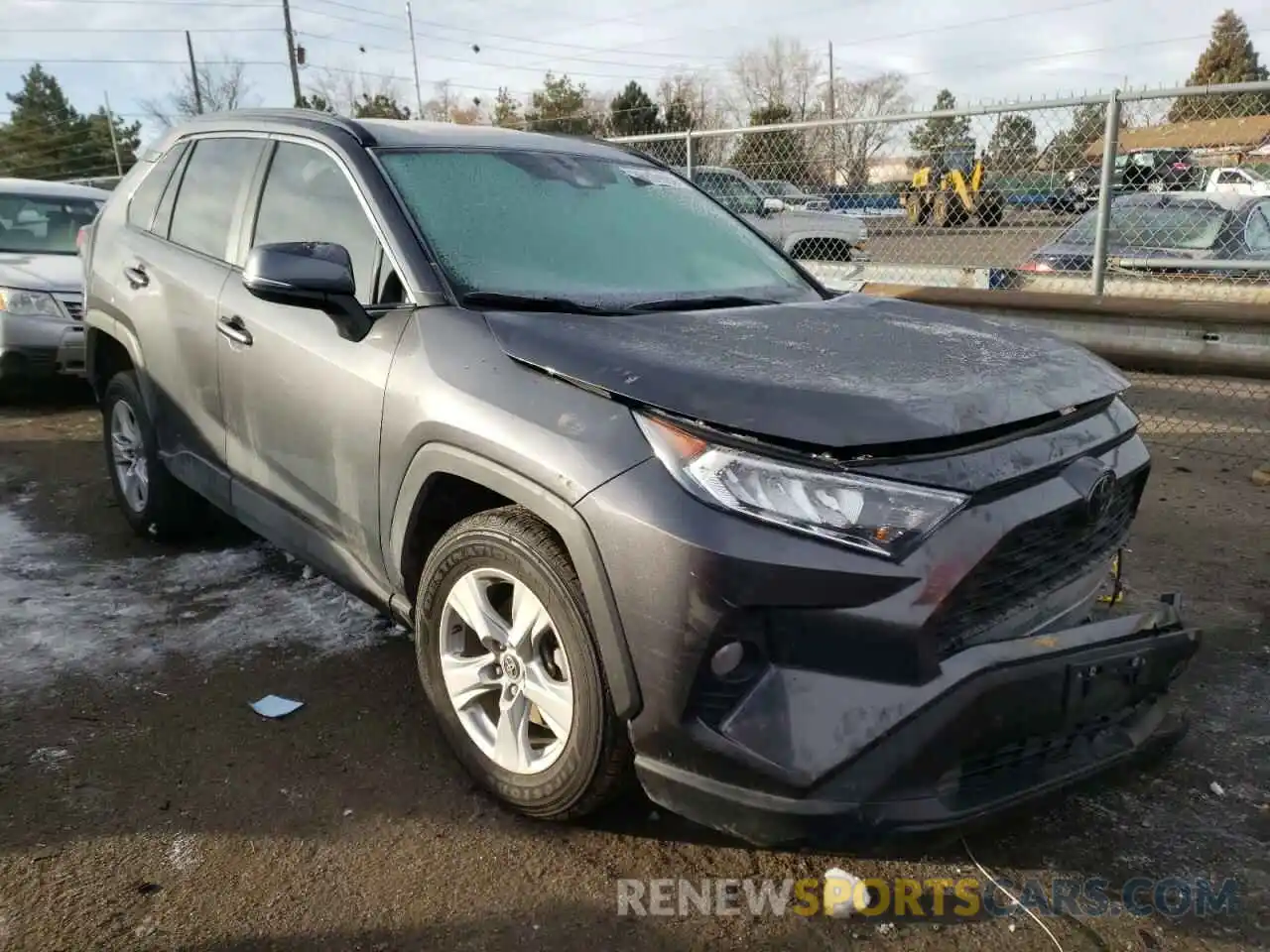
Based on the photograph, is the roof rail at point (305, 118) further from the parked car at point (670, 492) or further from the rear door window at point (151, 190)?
the rear door window at point (151, 190)

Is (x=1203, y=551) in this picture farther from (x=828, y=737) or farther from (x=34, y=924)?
(x=34, y=924)

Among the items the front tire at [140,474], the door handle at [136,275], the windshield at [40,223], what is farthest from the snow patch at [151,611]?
the windshield at [40,223]

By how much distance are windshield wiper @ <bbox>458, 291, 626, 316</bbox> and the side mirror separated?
335 mm

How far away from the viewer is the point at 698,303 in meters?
3.10

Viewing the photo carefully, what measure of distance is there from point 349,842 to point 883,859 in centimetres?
134

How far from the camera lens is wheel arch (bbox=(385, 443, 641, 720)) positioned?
2.18 metres

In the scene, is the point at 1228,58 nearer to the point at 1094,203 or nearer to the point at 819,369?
the point at 1094,203

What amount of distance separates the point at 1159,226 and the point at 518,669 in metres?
6.17

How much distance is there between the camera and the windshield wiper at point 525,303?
2.78 metres

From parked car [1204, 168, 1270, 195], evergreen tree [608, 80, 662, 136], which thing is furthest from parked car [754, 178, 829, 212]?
evergreen tree [608, 80, 662, 136]

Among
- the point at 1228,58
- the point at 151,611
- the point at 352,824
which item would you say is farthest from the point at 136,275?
the point at 1228,58

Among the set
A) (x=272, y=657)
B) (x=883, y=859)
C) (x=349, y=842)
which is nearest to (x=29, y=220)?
(x=272, y=657)

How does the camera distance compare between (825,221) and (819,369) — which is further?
(825,221)

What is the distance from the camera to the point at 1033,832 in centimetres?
262
